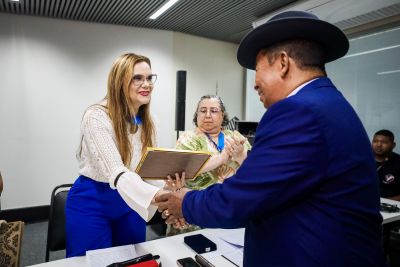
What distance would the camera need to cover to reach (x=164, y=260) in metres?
1.37

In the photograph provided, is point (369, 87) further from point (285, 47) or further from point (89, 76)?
point (89, 76)

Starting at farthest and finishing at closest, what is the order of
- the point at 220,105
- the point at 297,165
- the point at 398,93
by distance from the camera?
the point at 398,93 < the point at 220,105 < the point at 297,165

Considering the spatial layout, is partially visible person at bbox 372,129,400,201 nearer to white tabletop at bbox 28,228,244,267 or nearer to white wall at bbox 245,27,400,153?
white wall at bbox 245,27,400,153

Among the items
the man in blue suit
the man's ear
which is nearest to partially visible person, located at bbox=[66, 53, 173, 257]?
the man in blue suit

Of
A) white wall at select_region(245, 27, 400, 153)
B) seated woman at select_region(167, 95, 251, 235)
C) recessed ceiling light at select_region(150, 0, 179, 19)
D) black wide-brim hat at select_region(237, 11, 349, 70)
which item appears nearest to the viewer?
black wide-brim hat at select_region(237, 11, 349, 70)

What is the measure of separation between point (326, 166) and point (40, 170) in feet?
15.9

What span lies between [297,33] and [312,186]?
477 mm

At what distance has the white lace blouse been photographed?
1.39 meters

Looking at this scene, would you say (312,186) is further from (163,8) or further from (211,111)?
(163,8)

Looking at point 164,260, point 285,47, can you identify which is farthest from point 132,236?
point 285,47

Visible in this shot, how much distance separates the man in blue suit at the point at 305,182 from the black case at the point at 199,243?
580 millimetres

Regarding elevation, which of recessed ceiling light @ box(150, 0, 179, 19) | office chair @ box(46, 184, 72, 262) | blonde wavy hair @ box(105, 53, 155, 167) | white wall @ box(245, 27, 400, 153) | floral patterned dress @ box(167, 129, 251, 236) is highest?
recessed ceiling light @ box(150, 0, 179, 19)

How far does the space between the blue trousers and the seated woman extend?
0.53 metres

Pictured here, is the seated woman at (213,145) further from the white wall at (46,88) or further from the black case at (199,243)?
the white wall at (46,88)
